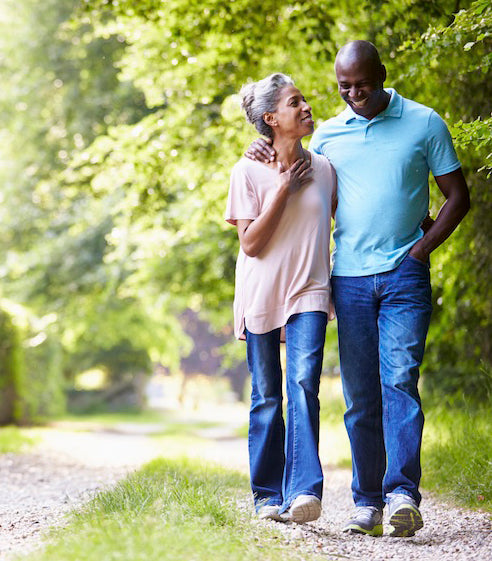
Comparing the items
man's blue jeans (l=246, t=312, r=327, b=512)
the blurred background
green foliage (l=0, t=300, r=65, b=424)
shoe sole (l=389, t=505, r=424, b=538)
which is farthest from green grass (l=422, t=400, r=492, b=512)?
green foliage (l=0, t=300, r=65, b=424)

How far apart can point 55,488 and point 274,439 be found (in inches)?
110

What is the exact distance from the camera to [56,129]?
52.8ft

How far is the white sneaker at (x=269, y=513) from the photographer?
146 inches

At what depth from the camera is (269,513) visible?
12.3 feet

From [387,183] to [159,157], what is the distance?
5.07 metres

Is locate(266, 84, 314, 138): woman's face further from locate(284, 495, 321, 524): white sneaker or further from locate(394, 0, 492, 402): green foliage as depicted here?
locate(284, 495, 321, 524): white sneaker

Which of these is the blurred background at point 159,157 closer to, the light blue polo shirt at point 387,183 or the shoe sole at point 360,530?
the light blue polo shirt at point 387,183

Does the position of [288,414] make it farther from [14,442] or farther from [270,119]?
[14,442]

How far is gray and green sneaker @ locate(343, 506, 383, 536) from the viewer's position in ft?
12.6

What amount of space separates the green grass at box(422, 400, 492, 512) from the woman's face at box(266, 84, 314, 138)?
215 cm

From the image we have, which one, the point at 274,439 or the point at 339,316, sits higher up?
the point at 339,316

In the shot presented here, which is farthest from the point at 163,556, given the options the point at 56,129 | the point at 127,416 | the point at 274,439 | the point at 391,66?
the point at 127,416

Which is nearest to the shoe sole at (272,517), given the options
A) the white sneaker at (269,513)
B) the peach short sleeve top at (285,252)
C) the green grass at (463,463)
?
the white sneaker at (269,513)

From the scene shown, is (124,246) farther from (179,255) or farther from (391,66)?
(391,66)
